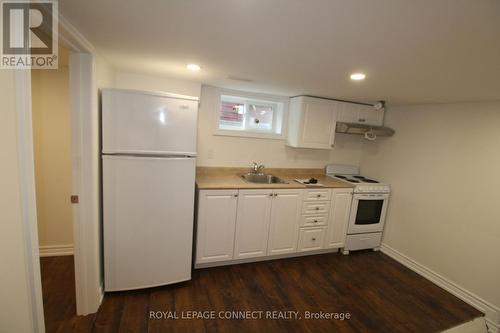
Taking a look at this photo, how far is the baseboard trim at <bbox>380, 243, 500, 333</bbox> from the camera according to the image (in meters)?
2.26

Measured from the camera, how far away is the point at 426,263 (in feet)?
9.51

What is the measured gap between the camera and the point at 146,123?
1.96m

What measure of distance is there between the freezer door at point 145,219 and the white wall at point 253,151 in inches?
39.2

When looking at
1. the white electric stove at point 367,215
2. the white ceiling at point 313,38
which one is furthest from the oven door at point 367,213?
the white ceiling at point 313,38

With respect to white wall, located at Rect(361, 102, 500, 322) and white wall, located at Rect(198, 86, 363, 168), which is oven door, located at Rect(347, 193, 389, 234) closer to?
white wall, located at Rect(361, 102, 500, 322)

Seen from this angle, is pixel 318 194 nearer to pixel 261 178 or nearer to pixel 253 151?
pixel 261 178

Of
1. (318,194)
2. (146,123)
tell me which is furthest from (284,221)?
(146,123)

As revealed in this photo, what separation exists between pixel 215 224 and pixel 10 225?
1.78 m

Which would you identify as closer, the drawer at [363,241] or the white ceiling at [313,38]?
the white ceiling at [313,38]

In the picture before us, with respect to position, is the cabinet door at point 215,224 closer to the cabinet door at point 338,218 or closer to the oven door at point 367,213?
the cabinet door at point 338,218

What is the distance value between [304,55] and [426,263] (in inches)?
118

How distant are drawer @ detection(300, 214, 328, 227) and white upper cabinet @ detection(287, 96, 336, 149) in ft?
3.18

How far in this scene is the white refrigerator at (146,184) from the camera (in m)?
1.91

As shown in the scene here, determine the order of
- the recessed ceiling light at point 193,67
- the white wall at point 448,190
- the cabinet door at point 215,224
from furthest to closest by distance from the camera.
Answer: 1. the cabinet door at point 215,224
2. the white wall at point 448,190
3. the recessed ceiling light at point 193,67
